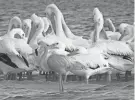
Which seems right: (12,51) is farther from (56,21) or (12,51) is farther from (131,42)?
(131,42)

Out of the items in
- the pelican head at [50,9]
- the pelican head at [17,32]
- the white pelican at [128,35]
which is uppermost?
the pelican head at [50,9]

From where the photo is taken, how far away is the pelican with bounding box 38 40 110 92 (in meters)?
9.98

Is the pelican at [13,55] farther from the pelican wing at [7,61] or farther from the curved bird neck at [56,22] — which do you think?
the curved bird neck at [56,22]

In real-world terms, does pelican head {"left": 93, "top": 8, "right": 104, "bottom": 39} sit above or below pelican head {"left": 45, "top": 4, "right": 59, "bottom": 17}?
below

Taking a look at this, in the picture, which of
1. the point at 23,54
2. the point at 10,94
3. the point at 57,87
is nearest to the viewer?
the point at 10,94

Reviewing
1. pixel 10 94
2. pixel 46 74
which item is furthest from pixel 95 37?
pixel 10 94

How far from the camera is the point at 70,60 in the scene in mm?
→ 10102

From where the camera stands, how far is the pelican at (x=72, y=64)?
32.8 feet

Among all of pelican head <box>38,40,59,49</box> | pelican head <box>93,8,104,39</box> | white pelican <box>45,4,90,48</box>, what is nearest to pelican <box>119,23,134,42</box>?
pelican head <box>93,8,104,39</box>

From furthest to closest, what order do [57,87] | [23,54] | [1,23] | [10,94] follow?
[1,23]
[23,54]
[57,87]
[10,94]

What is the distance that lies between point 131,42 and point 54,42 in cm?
200

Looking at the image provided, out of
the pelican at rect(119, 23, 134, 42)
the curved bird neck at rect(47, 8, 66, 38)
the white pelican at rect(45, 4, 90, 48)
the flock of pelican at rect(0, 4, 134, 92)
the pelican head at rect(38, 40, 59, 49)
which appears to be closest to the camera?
the pelican head at rect(38, 40, 59, 49)

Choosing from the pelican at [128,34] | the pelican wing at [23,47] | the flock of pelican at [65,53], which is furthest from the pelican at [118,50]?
the pelican wing at [23,47]

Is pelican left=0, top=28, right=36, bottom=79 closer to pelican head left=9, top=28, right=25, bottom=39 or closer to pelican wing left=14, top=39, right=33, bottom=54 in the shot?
pelican wing left=14, top=39, right=33, bottom=54
